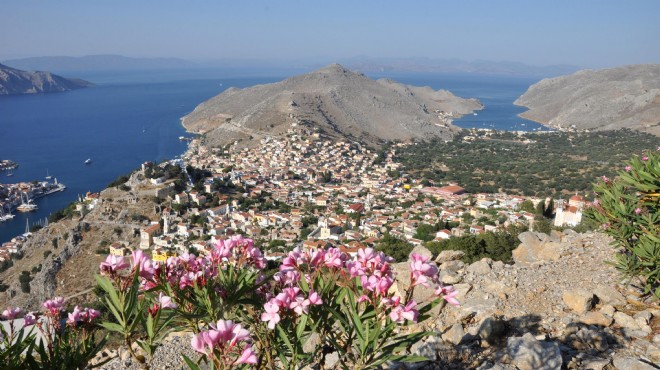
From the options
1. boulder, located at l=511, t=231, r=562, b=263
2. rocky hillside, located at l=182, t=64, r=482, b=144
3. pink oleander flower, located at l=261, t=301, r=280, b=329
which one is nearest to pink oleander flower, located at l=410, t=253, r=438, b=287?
pink oleander flower, located at l=261, t=301, r=280, b=329

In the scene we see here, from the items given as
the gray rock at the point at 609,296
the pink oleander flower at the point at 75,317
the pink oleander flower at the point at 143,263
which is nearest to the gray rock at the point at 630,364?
the gray rock at the point at 609,296

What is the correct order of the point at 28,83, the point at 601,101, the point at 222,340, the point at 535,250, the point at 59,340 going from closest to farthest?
the point at 222,340, the point at 59,340, the point at 535,250, the point at 601,101, the point at 28,83

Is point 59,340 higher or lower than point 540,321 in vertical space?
higher

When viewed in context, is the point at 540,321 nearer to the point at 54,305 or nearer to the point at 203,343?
the point at 203,343

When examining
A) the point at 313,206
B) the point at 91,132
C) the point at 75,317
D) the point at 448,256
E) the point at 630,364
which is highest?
the point at 75,317

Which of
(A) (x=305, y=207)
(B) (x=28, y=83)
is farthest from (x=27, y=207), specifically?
(B) (x=28, y=83)

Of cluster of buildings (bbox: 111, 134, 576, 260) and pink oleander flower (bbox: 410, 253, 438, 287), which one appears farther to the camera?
cluster of buildings (bbox: 111, 134, 576, 260)

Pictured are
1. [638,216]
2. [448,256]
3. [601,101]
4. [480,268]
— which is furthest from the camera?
[601,101]

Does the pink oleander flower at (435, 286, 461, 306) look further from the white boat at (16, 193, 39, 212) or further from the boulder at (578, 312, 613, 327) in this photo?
the white boat at (16, 193, 39, 212)
